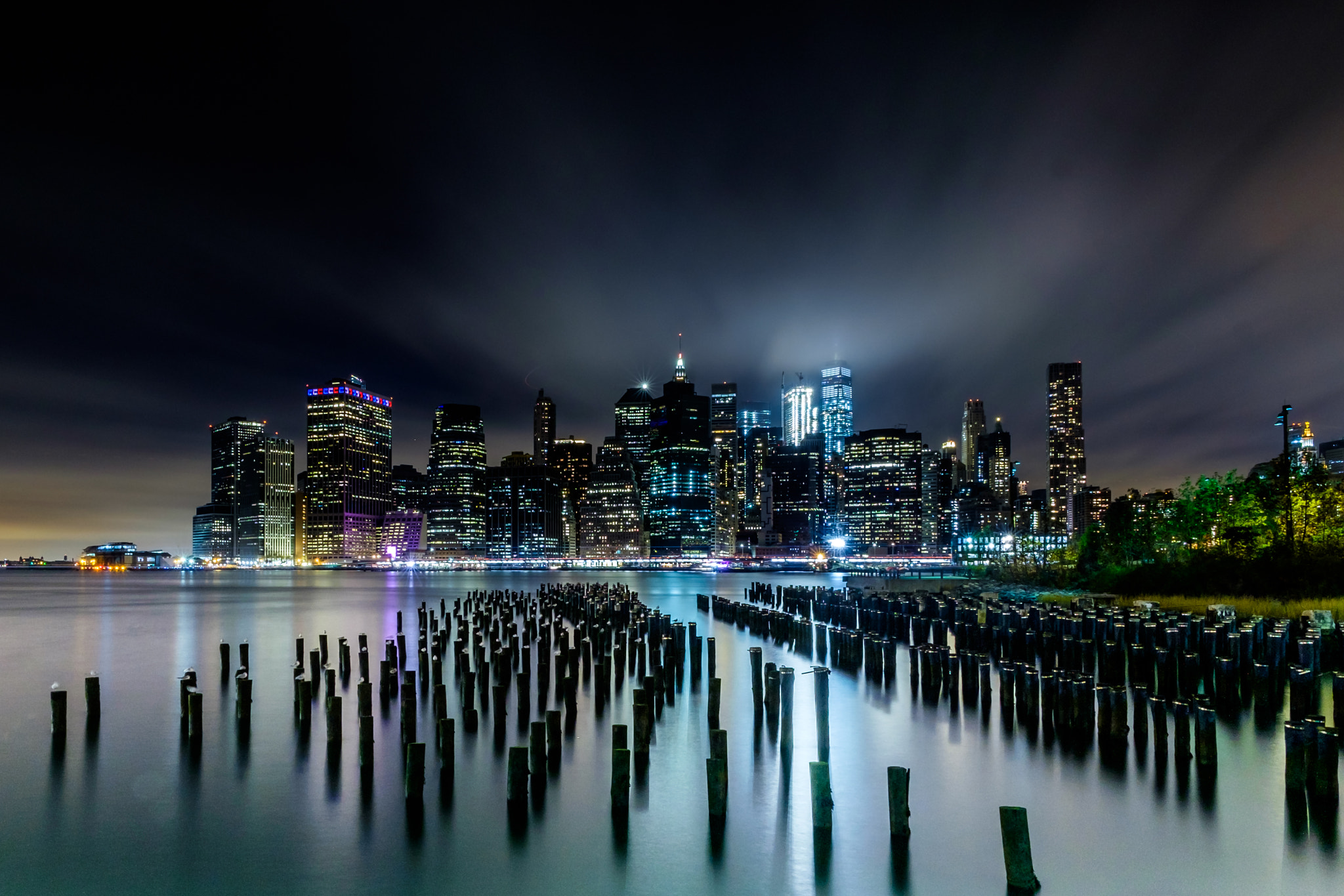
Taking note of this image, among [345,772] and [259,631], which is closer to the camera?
[345,772]

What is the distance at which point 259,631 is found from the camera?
47.5m

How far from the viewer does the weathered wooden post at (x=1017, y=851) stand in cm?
1041

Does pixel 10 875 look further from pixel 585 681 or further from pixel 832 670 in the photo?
pixel 832 670

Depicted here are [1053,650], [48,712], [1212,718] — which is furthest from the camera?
[1053,650]

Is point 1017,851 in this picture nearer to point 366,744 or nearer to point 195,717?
point 366,744

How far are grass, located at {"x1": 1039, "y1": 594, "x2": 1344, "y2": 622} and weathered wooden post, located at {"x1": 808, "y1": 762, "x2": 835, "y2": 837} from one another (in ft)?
76.8

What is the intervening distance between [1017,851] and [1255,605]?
2830 cm

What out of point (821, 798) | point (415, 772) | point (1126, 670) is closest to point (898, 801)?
point (821, 798)

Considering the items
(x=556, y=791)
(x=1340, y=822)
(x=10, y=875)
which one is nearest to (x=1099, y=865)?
(x=1340, y=822)

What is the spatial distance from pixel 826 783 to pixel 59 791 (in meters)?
14.2

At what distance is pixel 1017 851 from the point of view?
11.0 meters

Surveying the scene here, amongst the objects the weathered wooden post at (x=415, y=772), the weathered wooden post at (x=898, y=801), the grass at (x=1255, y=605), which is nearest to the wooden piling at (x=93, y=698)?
the weathered wooden post at (x=415, y=772)

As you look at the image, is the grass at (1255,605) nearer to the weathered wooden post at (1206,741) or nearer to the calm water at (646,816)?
the calm water at (646,816)

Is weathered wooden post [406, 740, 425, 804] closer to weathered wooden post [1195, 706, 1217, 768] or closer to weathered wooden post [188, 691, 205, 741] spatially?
weathered wooden post [188, 691, 205, 741]
